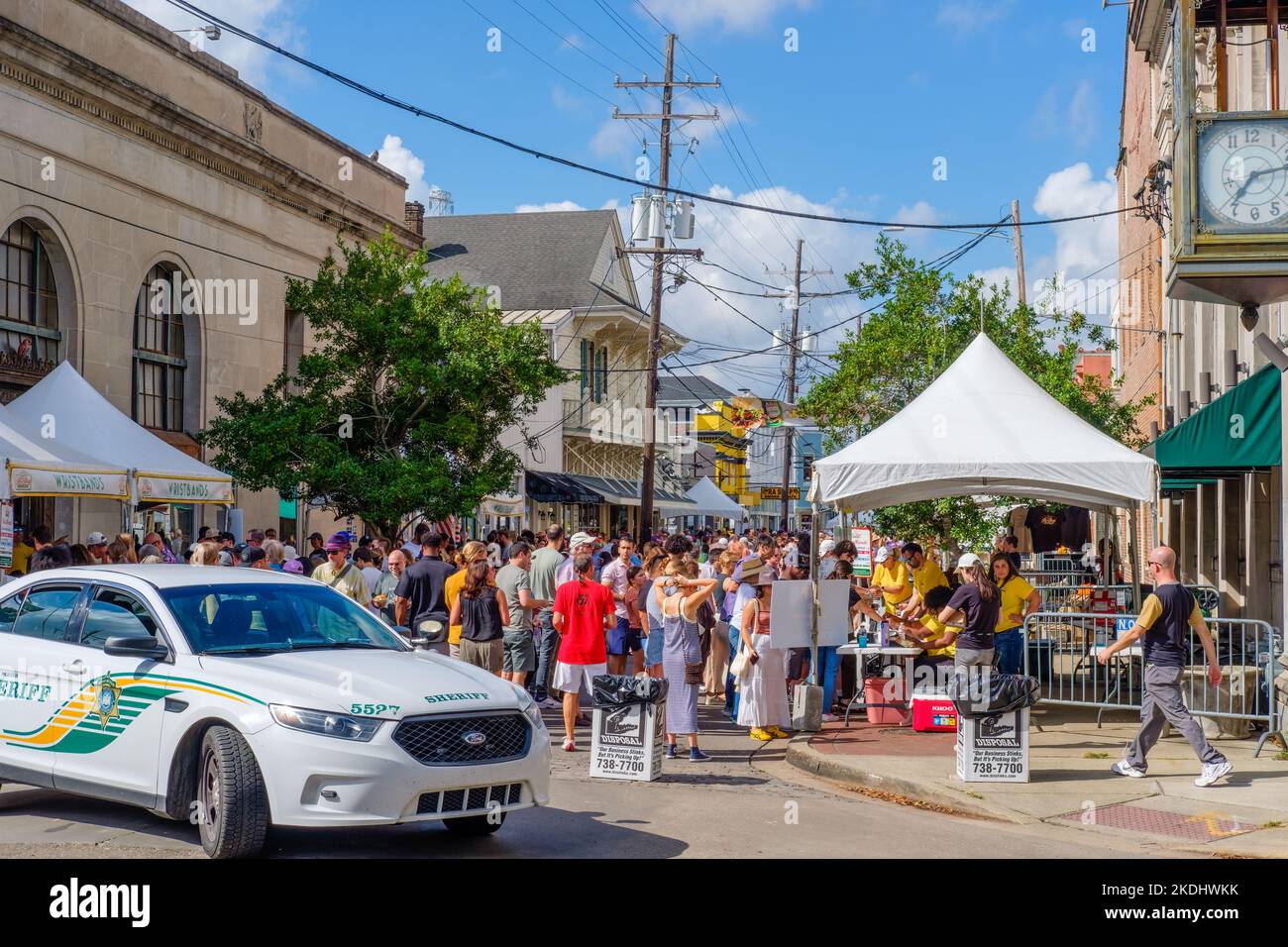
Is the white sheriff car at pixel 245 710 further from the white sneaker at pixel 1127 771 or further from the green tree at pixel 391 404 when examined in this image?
the green tree at pixel 391 404

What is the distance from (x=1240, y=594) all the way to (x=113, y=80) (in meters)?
19.8

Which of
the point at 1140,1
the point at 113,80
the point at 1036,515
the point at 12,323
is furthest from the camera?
the point at 1036,515

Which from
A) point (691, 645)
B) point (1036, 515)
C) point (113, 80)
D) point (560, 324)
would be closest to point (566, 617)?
point (691, 645)

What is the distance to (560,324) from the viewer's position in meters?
42.9

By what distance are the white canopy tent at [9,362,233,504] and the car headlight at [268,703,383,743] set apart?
1139 cm

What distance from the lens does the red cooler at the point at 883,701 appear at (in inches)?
567

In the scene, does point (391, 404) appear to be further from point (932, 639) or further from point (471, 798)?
point (471, 798)

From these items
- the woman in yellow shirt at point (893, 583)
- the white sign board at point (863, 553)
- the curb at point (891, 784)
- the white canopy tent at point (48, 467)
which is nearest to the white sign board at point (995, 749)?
the curb at point (891, 784)

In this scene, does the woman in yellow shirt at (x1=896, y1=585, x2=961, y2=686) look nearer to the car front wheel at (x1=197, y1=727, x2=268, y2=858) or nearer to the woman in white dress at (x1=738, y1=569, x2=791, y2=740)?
the woman in white dress at (x1=738, y1=569, x2=791, y2=740)

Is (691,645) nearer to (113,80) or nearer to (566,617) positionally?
(566,617)

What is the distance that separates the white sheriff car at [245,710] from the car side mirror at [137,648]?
0.01 metres

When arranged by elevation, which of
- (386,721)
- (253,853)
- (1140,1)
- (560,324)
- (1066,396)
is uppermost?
(1140,1)

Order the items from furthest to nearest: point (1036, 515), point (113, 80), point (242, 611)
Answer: point (1036, 515), point (113, 80), point (242, 611)

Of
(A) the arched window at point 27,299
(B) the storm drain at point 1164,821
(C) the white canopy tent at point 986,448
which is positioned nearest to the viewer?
(B) the storm drain at point 1164,821
